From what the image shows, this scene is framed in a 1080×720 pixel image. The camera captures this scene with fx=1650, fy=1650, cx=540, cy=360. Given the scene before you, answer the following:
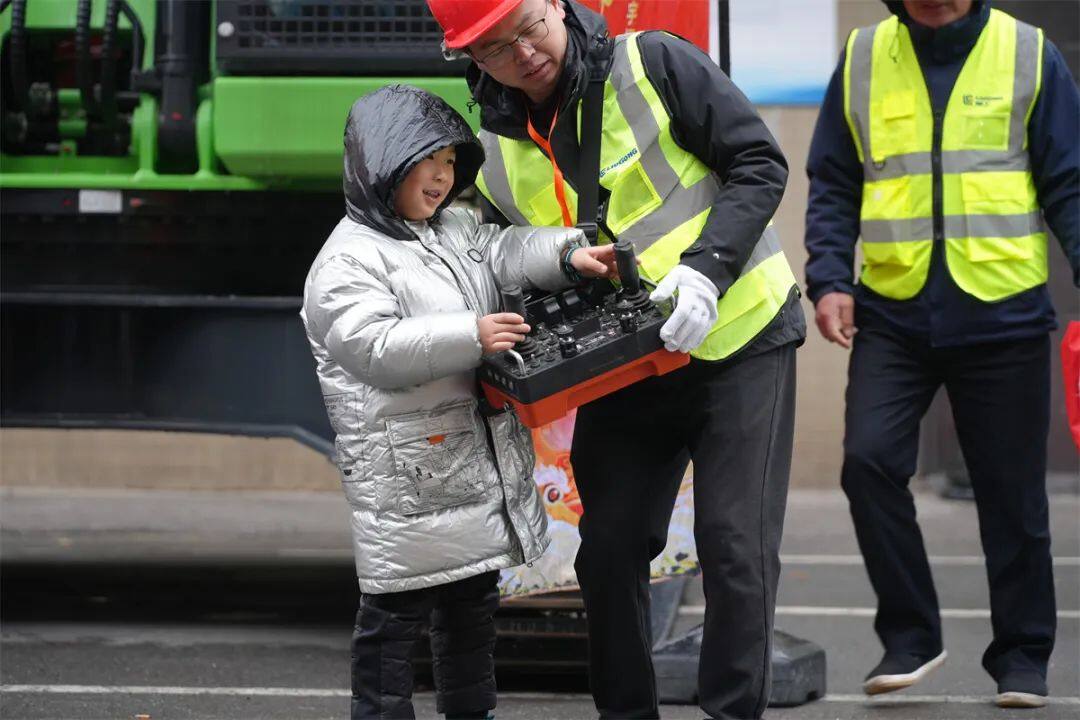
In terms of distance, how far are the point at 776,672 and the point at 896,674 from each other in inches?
12.0

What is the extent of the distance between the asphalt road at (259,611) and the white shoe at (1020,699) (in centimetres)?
3

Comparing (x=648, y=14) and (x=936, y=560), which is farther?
(x=936, y=560)

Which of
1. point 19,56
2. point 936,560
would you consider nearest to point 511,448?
point 19,56

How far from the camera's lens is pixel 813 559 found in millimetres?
6957

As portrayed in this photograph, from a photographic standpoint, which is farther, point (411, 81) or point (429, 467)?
point (411, 81)

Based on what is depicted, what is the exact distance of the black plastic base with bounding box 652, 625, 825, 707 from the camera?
4301 millimetres

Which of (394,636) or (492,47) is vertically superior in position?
(492,47)

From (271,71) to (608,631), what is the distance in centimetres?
208

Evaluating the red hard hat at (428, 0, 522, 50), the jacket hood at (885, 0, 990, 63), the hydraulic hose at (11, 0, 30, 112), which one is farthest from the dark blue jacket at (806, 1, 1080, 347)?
the hydraulic hose at (11, 0, 30, 112)

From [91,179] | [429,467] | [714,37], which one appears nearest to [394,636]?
[429,467]

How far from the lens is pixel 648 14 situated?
4145 mm

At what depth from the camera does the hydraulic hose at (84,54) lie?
487 cm

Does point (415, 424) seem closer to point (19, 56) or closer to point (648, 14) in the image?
point (648, 14)

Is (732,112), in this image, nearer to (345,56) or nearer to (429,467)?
(429,467)
